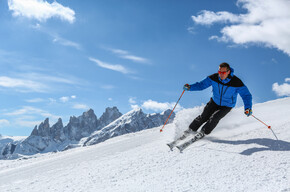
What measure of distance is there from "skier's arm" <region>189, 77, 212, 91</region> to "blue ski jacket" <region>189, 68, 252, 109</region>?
0.13 feet

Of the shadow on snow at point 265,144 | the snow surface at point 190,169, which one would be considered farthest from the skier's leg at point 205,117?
the shadow on snow at point 265,144

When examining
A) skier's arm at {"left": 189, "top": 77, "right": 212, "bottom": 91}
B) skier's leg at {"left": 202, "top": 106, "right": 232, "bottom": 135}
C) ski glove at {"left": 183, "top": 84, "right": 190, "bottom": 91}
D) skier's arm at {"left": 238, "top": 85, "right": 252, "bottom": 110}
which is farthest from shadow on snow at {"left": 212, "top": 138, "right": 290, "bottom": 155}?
ski glove at {"left": 183, "top": 84, "right": 190, "bottom": 91}

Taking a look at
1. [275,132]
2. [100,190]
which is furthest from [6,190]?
[275,132]

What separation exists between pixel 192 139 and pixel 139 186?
8.97ft

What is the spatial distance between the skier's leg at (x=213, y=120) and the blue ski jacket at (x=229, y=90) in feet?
0.60

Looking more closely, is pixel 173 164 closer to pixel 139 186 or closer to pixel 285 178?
pixel 139 186

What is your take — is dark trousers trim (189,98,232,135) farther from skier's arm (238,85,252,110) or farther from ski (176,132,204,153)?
skier's arm (238,85,252,110)

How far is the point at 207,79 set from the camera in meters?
7.73

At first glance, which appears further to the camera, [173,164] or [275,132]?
[275,132]

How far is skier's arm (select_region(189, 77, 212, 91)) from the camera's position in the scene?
7.73m

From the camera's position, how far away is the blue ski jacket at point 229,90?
24.0 feet

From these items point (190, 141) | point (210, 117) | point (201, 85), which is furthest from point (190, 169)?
point (201, 85)

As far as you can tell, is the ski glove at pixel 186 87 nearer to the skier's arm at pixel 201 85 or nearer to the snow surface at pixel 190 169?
the skier's arm at pixel 201 85

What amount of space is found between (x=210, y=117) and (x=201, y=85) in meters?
1.03
